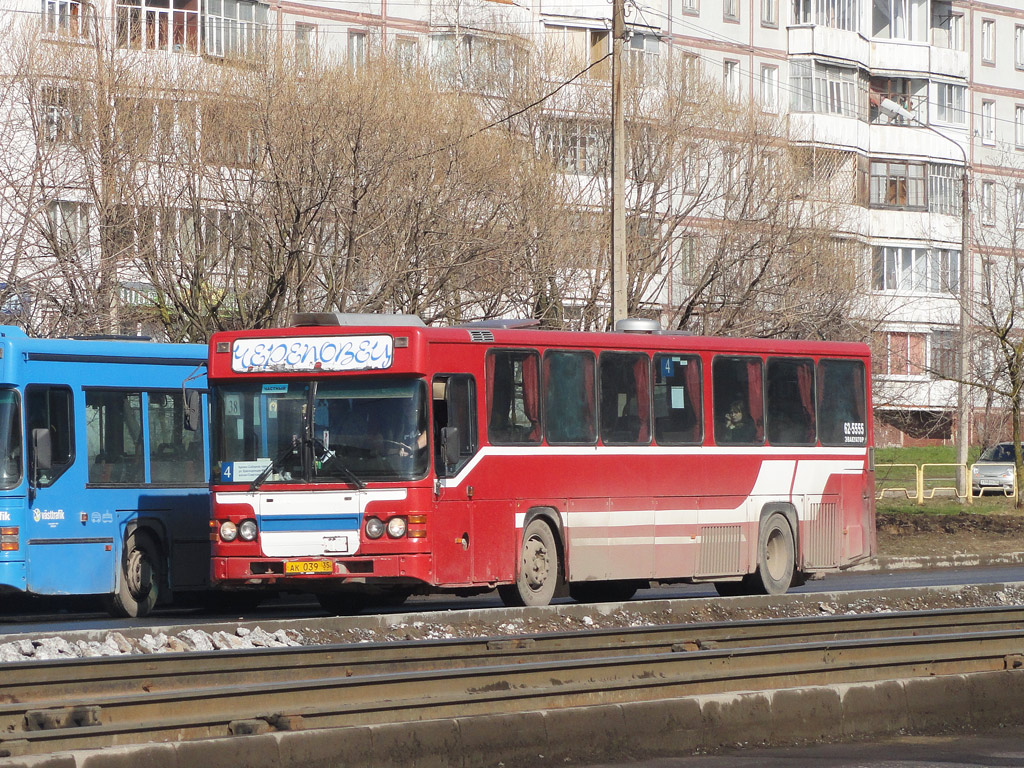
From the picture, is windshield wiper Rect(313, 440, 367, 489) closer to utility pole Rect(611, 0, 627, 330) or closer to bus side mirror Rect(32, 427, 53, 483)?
bus side mirror Rect(32, 427, 53, 483)

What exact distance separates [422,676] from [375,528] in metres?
5.27

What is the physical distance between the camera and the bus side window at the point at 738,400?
765 inches

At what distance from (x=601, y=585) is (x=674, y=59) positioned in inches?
729

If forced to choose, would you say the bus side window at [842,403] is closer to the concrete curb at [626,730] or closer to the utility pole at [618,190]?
the utility pole at [618,190]

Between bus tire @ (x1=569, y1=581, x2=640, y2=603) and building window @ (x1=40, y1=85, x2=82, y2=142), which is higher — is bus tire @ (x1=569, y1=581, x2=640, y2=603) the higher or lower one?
the lower one

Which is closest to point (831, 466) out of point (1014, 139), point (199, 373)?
point (199, 373)

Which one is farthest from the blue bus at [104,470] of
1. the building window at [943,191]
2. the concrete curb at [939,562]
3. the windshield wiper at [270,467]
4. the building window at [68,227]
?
the building window at [943,191]

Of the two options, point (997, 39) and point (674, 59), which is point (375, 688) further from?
point (997, 39)

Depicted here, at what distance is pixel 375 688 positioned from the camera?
10.5 metres

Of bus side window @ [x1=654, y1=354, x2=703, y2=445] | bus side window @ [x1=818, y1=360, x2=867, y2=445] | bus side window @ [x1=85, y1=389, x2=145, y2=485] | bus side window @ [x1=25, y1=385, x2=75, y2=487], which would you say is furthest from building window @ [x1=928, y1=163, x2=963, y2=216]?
bus side window @ [x1=25, y1=385, x2=75, y2=487]

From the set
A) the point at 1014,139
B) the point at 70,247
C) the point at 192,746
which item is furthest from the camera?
the point at 1014,139

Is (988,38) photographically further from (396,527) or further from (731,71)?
(396,527)

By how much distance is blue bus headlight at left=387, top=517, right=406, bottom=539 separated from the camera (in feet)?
52.1

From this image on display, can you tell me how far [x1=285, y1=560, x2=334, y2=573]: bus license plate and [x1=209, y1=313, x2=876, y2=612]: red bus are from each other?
0.06 ft
